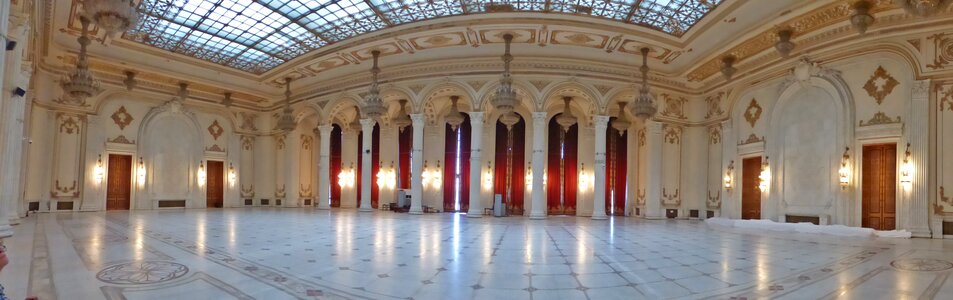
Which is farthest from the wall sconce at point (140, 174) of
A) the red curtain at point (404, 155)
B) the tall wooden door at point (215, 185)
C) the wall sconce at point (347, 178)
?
the red curtain at point (404, 155)

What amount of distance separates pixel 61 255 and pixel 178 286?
3114 mm

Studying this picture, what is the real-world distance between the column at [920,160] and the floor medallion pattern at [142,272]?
1444cm

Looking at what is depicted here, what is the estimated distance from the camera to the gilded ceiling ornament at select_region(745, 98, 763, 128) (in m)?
15.7

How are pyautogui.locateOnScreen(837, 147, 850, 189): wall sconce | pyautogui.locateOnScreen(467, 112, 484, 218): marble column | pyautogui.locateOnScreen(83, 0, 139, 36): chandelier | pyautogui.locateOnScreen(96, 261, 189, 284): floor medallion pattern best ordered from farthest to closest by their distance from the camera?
pyautogui.locateOnScreen(467, 112, 484, 218): marble column → pyautogui.locateOnScreen(837, 147, 850, 189): wall sconce → pyautogui.locateOnScreen(83, 0, 139, 36): chandelier → pyautogui.locateOnScreen(96, 261, 189, 284): floor medallion pattern

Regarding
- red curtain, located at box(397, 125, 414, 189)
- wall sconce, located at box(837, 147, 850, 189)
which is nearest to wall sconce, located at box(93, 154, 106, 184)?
red curtain, located at box(397, 125, 414, 189)

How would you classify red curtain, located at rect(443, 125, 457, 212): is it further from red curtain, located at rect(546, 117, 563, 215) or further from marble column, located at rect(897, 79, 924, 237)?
marble column, located at rect(897, 79, 924, 237)

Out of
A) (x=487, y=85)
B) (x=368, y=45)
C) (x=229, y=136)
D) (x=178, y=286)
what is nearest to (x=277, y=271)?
(x=178, y=286)

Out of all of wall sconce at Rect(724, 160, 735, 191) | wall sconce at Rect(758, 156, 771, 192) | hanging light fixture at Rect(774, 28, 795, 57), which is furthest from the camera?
wall sconce at Rect(724, 160, 735, 191)

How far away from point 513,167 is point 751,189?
868cm

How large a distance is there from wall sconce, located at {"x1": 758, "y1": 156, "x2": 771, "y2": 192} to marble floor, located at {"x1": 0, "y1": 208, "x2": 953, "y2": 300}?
480 centimetres

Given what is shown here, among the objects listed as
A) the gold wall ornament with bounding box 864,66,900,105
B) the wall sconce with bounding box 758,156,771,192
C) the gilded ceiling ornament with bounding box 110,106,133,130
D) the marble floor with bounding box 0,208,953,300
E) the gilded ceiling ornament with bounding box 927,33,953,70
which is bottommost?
the marble floor with bounding box 0,208,953,300

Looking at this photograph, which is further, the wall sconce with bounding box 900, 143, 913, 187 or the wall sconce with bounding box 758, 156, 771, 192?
the wall sconce with bounding box 758, 156, 771, 192

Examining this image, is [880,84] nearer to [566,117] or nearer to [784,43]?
[784,43]

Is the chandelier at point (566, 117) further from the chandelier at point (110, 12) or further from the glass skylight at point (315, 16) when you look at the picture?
the chandelier at point (110, 12)
